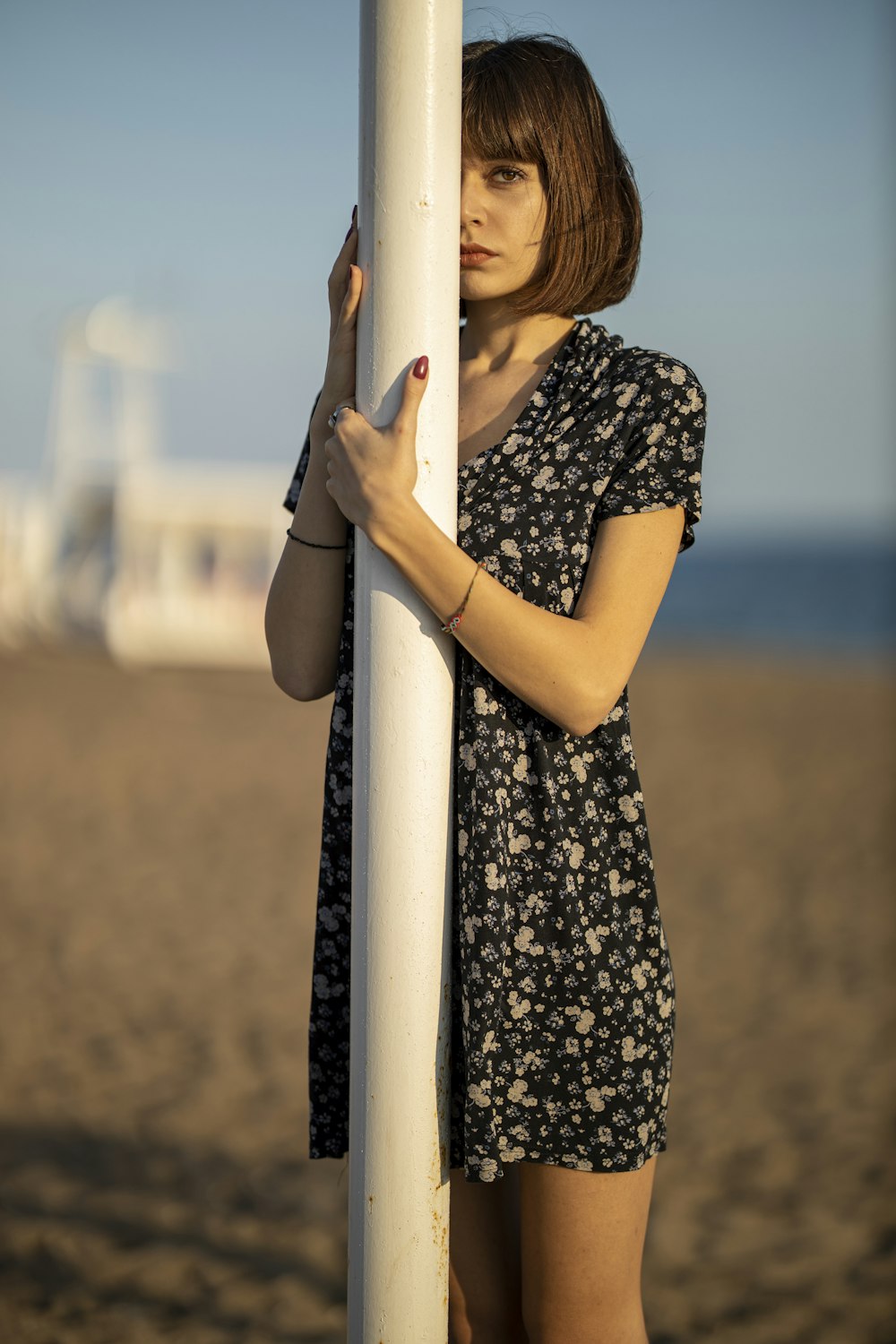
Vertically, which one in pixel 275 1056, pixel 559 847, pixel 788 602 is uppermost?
pixel 559 847

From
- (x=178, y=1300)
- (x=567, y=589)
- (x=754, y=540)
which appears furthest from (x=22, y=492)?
(x=754, y=540)

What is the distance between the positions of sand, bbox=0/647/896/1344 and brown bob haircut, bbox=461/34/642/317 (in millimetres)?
2342

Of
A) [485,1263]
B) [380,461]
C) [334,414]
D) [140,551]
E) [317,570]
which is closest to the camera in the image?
[380,461]

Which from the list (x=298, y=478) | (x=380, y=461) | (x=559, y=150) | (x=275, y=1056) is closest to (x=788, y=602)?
(x=275, y=1056)

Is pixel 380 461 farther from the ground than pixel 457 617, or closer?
farther from the ground

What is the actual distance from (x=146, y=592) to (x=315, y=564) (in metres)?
16.2

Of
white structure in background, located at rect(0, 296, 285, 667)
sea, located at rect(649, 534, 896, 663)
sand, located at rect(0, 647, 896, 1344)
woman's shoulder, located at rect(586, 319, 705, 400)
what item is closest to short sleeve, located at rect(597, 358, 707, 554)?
woman's shoulder, located at rect(586, 319, 705, 400)

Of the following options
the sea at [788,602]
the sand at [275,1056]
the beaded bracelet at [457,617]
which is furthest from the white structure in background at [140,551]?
the beaded bracelet at [457,617]

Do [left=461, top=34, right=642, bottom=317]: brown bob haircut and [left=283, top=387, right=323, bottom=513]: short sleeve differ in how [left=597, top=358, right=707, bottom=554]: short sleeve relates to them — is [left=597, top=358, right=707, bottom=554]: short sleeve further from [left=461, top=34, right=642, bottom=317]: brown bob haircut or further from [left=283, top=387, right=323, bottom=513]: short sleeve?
[left=283, top=387, right=323, bottom=513]: short sleeve

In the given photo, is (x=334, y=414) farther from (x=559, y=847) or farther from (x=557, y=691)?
(x=559, y=847)

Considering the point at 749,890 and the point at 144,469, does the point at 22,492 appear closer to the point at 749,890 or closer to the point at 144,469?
the point at 144,469

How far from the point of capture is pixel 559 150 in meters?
1.60

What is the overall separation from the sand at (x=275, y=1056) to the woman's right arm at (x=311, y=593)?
5.92ft

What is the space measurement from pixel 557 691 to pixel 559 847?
22cm
